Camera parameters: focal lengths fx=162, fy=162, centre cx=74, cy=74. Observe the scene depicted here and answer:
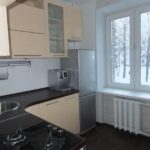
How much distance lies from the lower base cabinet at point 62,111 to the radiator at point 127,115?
2.30ft

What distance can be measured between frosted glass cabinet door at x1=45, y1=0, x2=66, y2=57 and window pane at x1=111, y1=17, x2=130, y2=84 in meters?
1.02

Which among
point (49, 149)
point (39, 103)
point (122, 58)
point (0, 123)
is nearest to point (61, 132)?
point (49, 149)

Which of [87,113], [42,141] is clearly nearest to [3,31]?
[42,141]

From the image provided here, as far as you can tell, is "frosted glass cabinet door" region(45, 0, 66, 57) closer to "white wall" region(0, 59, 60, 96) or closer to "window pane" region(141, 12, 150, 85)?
"white wall" region(0, 59, 60, 96)

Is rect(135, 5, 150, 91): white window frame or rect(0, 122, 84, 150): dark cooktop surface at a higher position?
rect(135, 5, 150, 91): white window frame

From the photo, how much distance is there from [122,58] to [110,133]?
138cm

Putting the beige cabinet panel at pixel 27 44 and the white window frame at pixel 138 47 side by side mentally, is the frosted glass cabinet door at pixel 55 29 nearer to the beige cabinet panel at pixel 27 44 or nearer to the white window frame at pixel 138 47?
the beige cabinet panel at pixel 27 44

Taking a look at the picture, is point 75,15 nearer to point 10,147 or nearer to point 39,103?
point 39,103

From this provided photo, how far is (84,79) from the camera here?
2.77 metres

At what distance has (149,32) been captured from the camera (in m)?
2.65

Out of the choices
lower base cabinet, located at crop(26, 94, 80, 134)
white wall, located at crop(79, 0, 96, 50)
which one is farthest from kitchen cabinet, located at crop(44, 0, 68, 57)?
lower base cabinet, located at crop(26, 94, 80, 134)

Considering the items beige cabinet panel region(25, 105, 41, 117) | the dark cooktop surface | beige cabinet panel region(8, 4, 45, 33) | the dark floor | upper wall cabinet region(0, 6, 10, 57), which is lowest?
the dark floor

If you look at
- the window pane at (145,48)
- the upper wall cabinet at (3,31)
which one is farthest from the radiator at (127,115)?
the upper wall cabinet at (3,31)

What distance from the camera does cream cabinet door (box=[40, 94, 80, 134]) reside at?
7.47 feet
